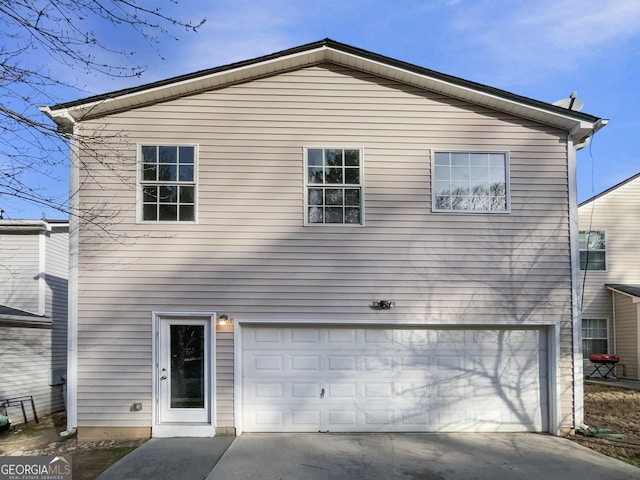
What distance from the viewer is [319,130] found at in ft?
25.4

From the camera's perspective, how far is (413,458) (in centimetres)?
625

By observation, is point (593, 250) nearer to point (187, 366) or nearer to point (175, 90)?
point (187, 366)

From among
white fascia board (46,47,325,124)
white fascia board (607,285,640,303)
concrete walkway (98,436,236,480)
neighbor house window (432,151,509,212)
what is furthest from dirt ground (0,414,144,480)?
white fascia board (607,285,640,303)

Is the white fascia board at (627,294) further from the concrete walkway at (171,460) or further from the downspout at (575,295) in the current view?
the concrete walkway at (171,460)

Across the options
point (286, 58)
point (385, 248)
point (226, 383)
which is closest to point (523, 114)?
point (385, 248)

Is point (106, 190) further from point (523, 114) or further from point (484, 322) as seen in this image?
point (523, 114)

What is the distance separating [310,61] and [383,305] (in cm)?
450

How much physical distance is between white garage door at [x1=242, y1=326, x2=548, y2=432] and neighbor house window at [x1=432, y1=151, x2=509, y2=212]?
2230 millimetres

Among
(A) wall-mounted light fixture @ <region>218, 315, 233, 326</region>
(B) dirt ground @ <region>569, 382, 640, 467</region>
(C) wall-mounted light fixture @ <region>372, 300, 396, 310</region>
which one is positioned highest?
(C) wall-mounted light fixture @ <region>372, 300, 396, 310</region>

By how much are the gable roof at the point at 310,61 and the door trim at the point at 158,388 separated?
369cm

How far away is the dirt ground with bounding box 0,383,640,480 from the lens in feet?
20.3

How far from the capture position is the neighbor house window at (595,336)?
14.3m

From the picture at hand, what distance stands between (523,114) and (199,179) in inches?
230

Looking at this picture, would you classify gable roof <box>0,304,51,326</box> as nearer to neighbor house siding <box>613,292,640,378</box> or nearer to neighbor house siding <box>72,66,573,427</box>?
neighbor house siding <box>72,66,573,427</box>
